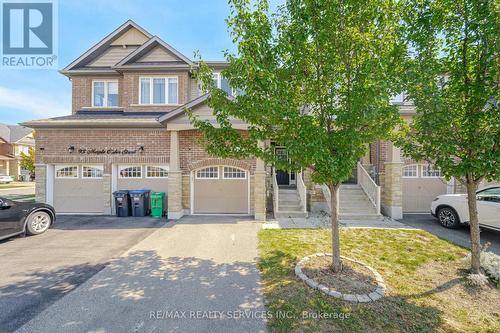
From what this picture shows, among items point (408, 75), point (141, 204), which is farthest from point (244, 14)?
point (141, 204)

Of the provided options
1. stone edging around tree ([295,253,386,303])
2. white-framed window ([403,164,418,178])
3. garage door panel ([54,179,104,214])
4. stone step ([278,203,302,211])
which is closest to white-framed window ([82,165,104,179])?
garage door panel ([54,179,104,214])

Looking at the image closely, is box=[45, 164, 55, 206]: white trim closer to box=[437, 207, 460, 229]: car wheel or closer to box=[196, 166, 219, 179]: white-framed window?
box=[196, 166, 219, 179]: white-framed window

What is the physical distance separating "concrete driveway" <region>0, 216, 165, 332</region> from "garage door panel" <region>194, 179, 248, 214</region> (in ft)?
6.67

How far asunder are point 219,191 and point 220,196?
238mm

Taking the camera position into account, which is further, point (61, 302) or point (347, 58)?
point (347, 58)

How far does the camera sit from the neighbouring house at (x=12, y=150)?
33.6m

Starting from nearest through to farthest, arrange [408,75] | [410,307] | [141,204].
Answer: [410,307]
[408,75]
[141,204]

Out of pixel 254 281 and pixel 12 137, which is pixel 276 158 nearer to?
pixel 254 281

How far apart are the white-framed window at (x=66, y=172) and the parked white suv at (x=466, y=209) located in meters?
15.7

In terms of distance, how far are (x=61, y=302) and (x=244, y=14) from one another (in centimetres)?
612

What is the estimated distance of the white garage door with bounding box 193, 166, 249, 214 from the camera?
9812 mm

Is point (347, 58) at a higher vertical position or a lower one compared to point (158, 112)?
lower

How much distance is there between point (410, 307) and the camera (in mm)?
3535

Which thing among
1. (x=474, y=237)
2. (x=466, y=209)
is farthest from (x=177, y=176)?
(x=466, y=209)
